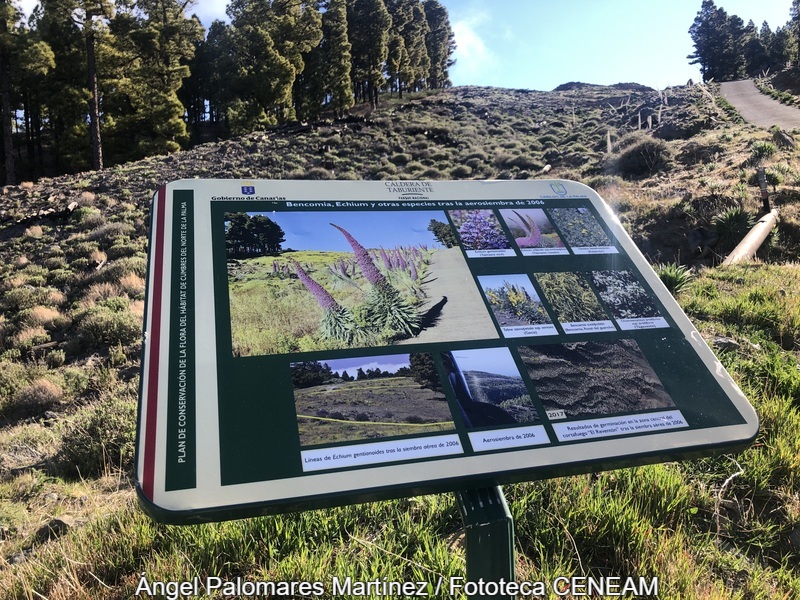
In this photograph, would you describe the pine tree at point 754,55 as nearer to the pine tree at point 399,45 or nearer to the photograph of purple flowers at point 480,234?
the pine tree at point 399,45

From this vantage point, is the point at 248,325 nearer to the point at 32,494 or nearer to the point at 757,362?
the point at 32,494

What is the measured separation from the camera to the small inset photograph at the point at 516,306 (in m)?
2.26

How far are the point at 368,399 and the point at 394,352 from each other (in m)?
0.23

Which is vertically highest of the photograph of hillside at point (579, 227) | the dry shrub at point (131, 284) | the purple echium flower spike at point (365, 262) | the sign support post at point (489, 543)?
the photograph of hillside at point (579, 227)

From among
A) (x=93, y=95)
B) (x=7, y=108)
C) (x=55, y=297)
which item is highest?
(x=93, y=95)

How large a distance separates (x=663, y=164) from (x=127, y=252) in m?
16.7

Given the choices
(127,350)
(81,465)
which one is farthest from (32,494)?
(127,350)

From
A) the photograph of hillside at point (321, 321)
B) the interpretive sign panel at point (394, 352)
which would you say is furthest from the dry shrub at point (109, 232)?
the interpretive sign panel at point (394, 352)

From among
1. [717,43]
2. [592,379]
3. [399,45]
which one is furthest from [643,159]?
[717,43]

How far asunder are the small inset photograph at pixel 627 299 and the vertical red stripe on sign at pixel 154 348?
1.85 meters

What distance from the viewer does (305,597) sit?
230 centimetres

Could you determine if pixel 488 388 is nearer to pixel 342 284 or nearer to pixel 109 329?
pixel 342 284

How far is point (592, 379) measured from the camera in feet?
7.04

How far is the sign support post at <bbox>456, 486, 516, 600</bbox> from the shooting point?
5.98 ft
